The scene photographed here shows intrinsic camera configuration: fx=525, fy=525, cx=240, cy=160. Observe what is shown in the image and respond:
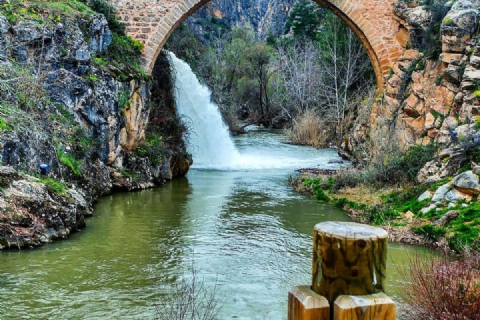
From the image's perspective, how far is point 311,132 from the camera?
21891mm

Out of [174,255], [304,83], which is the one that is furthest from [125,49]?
[304,83]

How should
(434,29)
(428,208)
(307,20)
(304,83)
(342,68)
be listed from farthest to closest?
1. (307,20)
2. (304,83)
3. (342,68)
4. (434,29)
5. (428,208)

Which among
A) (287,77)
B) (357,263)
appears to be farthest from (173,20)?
(287,77)

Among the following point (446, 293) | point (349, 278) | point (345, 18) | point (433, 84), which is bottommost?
point (446, 293)

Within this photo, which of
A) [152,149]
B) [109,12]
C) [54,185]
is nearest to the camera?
[54,185]

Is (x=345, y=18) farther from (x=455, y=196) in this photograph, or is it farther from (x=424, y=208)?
(x=455, y=196)

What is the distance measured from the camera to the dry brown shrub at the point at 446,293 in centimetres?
342

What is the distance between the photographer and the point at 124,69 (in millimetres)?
12289

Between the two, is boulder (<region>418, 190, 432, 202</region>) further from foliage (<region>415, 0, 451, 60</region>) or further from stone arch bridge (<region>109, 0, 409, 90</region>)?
stone arch bridge (<region>109, 0, 409, 90</region>)

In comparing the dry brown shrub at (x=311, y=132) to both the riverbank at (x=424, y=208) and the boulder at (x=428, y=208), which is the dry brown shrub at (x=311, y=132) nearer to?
the riverbank at (x=424, y=208)

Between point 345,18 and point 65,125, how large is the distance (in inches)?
365

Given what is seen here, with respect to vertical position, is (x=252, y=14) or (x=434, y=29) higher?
(x=252, y=14)

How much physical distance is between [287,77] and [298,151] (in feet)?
35.8

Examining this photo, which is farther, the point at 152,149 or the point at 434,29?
the point at 434,29
